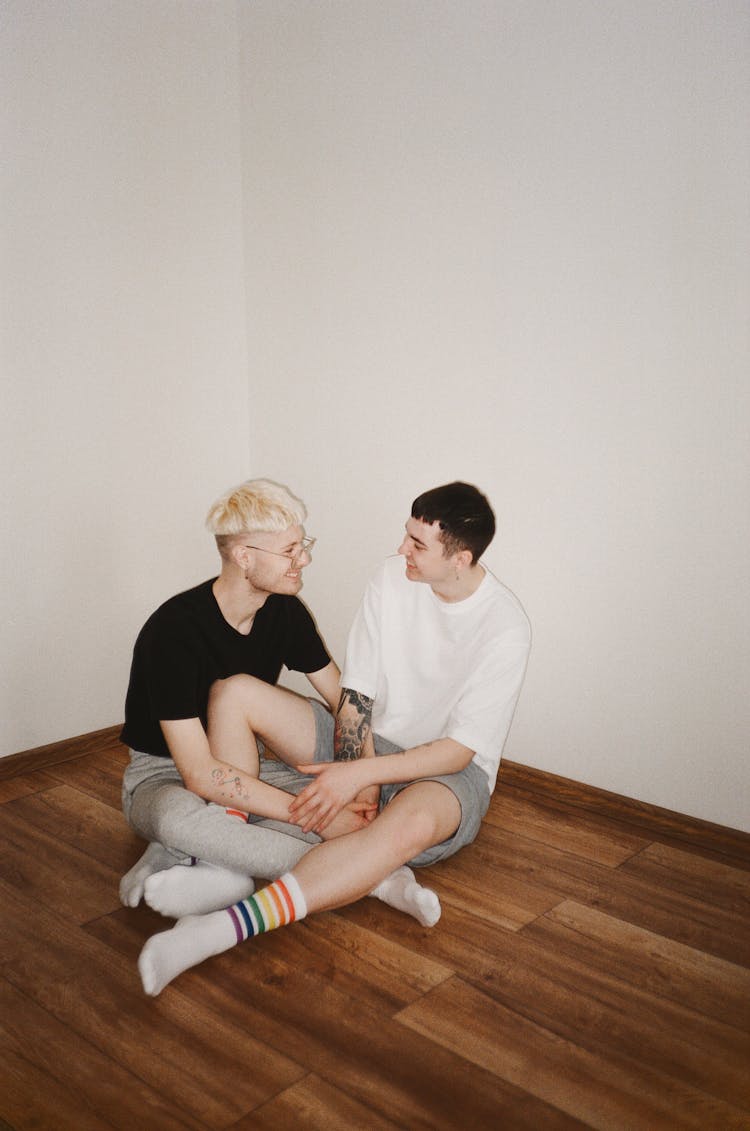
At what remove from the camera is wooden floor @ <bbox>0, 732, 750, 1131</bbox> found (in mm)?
1472

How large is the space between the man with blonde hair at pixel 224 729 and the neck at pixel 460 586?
0.35 m

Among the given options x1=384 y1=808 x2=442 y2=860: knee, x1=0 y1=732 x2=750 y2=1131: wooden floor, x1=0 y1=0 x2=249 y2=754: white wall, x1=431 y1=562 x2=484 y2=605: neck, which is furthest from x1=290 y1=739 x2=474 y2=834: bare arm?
x1=0 y1=0 x2=249 y2=754: white wall

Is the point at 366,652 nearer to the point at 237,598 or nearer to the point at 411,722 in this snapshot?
the point at 411,722

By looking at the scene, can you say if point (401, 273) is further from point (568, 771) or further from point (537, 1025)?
point (537, 1025)

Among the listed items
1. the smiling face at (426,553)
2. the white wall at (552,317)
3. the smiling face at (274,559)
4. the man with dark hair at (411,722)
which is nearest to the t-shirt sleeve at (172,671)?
the man with dark hair at (411,722)

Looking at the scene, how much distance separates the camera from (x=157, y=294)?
2.98 meters

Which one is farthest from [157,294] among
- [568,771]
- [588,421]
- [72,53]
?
[568,771]

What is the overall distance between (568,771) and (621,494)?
810 millimetres

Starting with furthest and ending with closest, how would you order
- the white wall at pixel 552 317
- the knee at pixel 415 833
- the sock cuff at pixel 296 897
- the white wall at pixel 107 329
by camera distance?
the white wall at pixel 107 329
the white wall at pixel 552 317
the knee at pixel 415 833
the sock cuff at pixel 296 897

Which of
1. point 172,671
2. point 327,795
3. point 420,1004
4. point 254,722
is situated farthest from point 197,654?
point 420,1004

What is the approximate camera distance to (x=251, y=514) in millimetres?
2164

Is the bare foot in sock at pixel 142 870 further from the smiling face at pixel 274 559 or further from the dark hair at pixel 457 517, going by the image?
the dark hair at pixel 457 517

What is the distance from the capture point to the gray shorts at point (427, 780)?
2143 millimetres

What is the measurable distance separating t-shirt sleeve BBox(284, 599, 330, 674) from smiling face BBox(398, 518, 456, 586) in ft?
1.26
